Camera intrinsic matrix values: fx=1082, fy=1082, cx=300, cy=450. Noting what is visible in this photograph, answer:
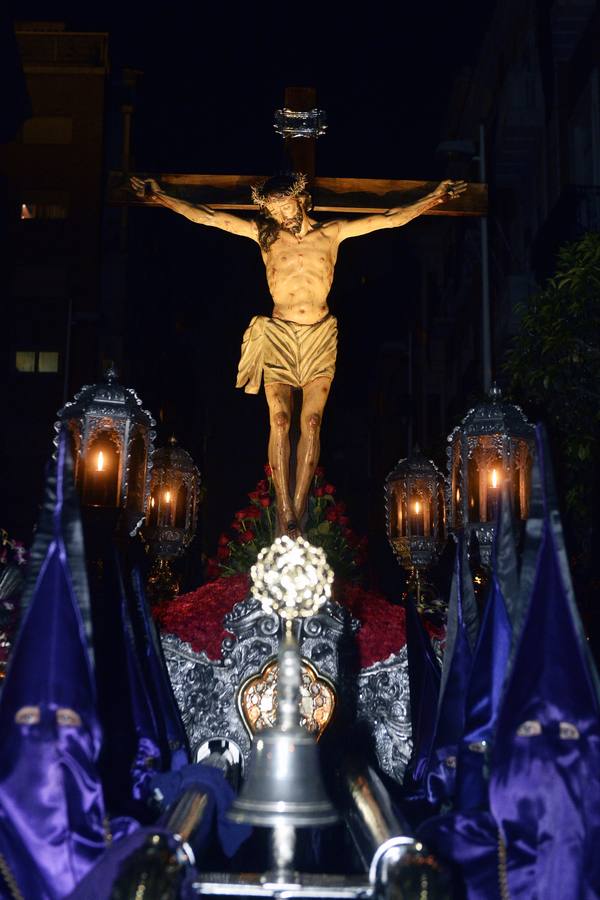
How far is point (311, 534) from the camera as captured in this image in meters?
8.12

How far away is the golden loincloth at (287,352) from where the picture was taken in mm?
7973

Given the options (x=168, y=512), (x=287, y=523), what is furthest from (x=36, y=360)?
(x=287, y=523)

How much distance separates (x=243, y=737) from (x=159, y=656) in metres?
0.91

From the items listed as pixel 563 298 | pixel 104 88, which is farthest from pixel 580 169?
pixel 104 88

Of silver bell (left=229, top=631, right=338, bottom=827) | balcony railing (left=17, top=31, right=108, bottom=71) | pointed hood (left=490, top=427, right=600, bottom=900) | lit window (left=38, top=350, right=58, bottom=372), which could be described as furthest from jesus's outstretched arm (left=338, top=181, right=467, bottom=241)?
balcony railing (left=17, top=31, right=108, bottom=71)

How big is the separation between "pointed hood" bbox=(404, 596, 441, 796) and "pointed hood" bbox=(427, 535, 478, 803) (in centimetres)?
48

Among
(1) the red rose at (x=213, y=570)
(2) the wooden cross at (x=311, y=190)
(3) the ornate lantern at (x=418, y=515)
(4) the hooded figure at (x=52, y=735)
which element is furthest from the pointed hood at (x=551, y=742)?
(2) the wooden cross at (x=311, y=190)

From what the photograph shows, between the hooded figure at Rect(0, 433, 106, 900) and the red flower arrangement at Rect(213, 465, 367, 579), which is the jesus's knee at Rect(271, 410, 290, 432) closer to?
the red flower arrangement at Rect(213, 465, 367, 579)

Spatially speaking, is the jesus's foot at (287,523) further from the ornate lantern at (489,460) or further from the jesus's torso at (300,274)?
the jesus's torso at (300,274)

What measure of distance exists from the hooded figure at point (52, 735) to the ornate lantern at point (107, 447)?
2.46 metres

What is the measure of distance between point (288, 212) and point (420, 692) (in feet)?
11.9

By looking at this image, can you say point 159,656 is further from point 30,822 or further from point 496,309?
point 496,309

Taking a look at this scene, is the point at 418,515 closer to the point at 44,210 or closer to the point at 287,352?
the point at 287,352

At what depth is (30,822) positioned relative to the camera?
4.61 metres
